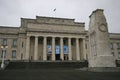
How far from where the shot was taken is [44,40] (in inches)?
1900

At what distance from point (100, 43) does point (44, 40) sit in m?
30.4

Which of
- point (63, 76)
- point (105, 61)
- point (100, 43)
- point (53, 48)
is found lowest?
point (63, 76)

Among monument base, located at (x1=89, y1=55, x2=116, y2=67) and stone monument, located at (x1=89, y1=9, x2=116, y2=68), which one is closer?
monument base, located at (x1=89, y1=55, x2=116, y2=67)

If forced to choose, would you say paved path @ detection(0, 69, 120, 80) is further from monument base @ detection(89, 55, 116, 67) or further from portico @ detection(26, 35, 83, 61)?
portico @ detection(26, 35, 83, 61)

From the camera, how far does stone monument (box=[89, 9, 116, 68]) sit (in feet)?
63.6

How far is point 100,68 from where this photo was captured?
61.2ft

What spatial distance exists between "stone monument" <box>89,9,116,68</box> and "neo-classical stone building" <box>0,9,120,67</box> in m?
27.0

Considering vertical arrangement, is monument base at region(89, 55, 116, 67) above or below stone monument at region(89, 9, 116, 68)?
below

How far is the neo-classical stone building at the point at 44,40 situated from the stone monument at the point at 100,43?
1063 inches

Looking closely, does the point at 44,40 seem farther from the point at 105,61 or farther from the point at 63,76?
the point at 63,76

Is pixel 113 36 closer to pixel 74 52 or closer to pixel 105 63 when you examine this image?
pixel 74 52

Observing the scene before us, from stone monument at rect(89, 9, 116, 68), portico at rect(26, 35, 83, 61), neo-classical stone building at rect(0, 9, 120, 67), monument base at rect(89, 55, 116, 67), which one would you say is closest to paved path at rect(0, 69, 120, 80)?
monument base at rect(89, 55, 116, 67)

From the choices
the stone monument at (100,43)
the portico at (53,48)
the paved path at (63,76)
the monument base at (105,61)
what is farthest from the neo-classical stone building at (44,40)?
the paved path at (63,76)

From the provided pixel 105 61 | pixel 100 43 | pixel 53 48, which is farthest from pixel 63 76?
pixel 53 48
